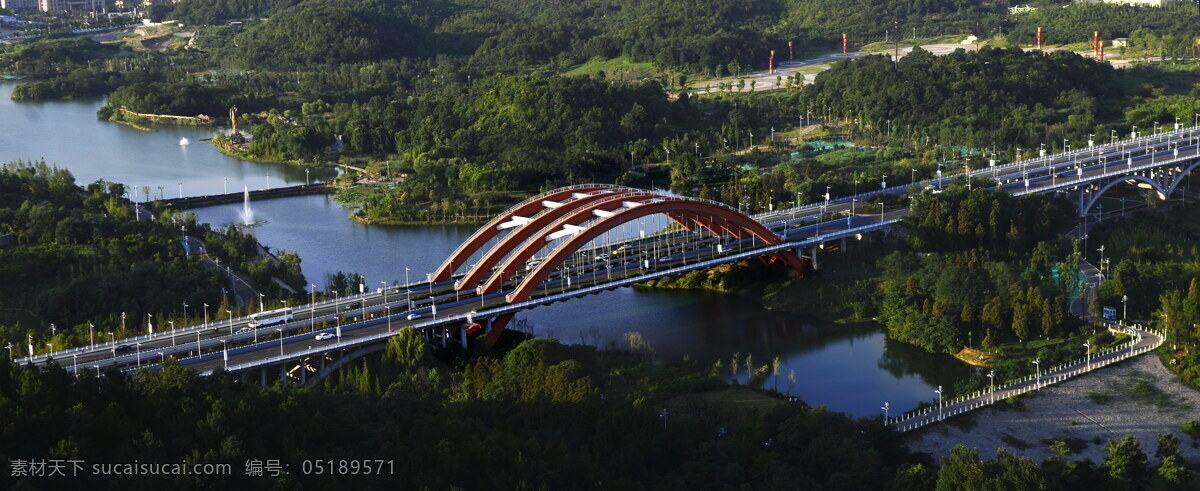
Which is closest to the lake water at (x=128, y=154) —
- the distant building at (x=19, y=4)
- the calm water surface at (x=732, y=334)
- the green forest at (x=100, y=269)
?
the green forest at (x=100, y=269)

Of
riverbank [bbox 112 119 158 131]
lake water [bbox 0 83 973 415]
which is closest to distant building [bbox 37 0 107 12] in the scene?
riverbank [bbox 112 119 158 131]

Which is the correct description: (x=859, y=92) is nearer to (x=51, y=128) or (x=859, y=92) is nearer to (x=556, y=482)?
(x=51, y=128)

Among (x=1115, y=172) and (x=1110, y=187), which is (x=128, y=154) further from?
(x=1115, y=172)

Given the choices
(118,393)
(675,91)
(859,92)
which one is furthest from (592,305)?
(675,91)

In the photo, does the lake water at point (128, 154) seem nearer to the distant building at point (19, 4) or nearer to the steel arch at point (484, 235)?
the steel arch at point (484, 235)

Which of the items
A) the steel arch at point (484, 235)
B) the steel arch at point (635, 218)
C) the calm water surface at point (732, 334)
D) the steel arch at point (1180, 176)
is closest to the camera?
the calm water surface at point (732, 334)
